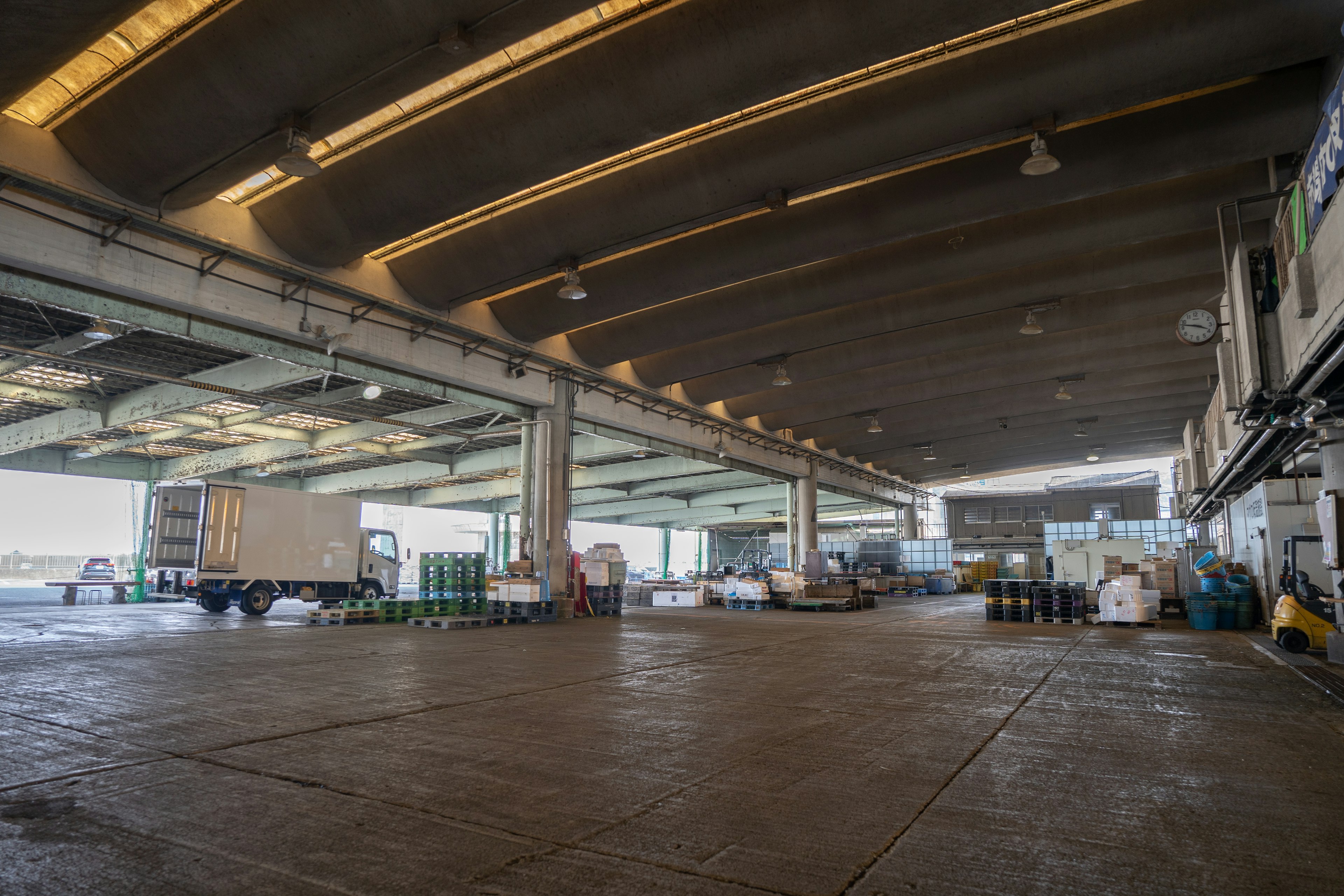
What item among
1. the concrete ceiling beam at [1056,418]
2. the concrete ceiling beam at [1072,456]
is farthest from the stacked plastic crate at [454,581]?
the concrete ceiling beam at [1072,456]

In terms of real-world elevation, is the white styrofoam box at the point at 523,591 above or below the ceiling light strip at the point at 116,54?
below

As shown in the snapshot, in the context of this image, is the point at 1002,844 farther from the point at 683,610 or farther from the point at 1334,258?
the point at 683,610

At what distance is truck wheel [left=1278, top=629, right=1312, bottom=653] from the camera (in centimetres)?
1117

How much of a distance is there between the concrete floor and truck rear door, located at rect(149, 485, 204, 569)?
9655 millimetres

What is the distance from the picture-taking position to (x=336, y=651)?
10477 millimetres

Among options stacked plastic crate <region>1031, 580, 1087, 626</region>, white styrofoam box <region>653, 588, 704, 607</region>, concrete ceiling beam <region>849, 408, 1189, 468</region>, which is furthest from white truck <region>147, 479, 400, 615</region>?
concrete ceiling beam <region>849, 408, 1189, 468</region>

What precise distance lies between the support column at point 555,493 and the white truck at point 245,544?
18.9 ft

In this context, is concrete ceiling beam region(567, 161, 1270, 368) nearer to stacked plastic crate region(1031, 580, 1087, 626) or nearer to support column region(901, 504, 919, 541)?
stacked plastic crate region(1031, 580, 1087, 626)

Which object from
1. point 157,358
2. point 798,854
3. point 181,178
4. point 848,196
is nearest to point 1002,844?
point 798,854

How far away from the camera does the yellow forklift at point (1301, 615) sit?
1112 cm

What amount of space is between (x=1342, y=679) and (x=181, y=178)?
1624cm

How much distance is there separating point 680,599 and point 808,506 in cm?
722

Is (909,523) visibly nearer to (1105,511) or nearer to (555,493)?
(1105,511)

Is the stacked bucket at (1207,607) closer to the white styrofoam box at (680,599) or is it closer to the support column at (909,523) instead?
the white styrofoam box at (680,599)
